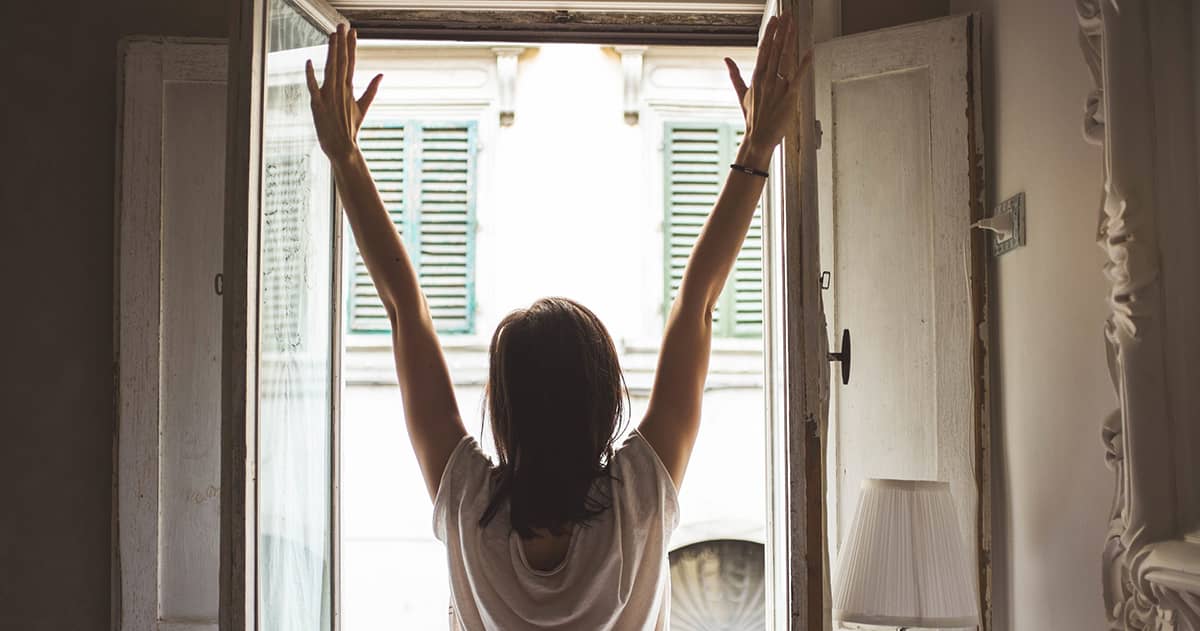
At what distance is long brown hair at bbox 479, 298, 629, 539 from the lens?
1207 mm

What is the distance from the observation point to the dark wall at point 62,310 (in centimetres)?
271

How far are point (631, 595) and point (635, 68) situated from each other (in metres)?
3.67

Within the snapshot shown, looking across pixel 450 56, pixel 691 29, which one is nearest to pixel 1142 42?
pixel 691 29

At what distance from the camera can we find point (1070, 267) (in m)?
1.84

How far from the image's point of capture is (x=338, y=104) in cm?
171

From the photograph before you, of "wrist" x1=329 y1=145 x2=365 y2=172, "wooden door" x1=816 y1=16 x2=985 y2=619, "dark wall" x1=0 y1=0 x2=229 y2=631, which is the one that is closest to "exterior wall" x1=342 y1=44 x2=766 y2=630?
"dark wall" x1=0 y1=0 x2=229 y2=631

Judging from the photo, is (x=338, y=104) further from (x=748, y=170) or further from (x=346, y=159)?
(x=748, y=170)

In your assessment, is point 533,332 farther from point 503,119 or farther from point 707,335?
point 503,119

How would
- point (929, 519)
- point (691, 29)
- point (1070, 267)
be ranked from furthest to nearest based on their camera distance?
point (691, 29)
point (929, 519)
point (1070, 267)

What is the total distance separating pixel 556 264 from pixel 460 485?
347 cm

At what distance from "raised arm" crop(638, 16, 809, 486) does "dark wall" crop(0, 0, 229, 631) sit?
66.4 inches

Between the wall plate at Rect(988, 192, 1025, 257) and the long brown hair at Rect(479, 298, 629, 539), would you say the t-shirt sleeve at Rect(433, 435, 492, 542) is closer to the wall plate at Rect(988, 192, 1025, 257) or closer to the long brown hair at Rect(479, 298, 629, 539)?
the long brown hair at Rect(479, 298, 629, 539)

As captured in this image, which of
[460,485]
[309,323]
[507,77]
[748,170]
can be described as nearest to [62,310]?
[309,323]

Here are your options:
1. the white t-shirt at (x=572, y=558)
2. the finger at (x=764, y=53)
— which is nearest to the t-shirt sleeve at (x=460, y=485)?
the white t-shirt at (x=572, y=558)
